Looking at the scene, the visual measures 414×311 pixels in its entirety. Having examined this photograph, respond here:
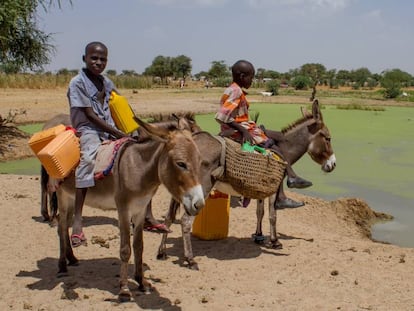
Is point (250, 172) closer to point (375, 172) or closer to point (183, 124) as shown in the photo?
point (183, 124)

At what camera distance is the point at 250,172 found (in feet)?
19.6

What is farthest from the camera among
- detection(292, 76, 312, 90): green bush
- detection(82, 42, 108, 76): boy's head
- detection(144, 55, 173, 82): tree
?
detection(144, 55, 173, 82): tree

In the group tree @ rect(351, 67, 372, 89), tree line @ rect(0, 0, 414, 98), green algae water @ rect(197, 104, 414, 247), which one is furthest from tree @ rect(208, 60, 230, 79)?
green algae water @ rect(197, 104, 414, 247)

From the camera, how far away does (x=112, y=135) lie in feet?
16.3

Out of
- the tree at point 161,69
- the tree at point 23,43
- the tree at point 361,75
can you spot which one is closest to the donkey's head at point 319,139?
the tree at point 23,43

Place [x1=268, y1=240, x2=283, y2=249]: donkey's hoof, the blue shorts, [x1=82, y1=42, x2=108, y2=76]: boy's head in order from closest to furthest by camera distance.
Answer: the blue shorts
[x1=82, y1=42, x2=108, y2=76]: boy's head
[x1=268, y1=240, x2=283, y2=249]: donkey's hoof

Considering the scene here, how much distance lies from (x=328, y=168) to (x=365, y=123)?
693 inches

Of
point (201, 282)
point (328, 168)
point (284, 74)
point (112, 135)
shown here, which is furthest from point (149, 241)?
point (284, 74)

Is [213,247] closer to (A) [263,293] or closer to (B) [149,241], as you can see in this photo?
(B) [149,241]

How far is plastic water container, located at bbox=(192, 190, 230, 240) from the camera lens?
6.63m

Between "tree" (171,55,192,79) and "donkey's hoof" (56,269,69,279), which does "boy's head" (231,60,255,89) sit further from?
"tree" (171,55,192,79)

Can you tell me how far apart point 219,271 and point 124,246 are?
4.88 feet

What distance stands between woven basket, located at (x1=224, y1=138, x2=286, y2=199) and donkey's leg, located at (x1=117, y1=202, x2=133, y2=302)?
5.97 feet

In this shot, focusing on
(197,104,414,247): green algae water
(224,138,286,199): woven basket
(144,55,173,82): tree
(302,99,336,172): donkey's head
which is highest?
(144,55,173,82): tree
